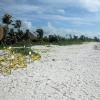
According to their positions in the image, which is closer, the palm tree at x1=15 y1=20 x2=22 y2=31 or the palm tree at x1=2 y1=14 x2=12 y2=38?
the palm tree at x1=2 y1=14 x2=12 y2=38

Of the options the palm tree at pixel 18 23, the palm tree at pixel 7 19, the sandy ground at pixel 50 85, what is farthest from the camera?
the palm tree at pixel 18 23

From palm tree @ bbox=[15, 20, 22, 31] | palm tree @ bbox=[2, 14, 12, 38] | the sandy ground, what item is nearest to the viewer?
the sandy ground

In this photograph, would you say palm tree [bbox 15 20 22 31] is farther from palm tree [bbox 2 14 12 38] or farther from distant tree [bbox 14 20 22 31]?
palm tree [bbox 2 14 12 38]

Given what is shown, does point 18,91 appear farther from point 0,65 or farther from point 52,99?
point 0,65

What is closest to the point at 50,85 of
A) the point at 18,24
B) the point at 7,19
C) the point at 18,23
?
the point at 7,19

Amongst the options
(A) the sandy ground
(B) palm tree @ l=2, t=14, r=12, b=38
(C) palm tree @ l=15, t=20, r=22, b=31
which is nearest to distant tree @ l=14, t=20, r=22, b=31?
(C) palm tree @ l=15, t=20, r=22, b=31

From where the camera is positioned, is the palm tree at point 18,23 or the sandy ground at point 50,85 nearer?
the sandy ground at point 50,85

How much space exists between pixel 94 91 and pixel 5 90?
129 inches

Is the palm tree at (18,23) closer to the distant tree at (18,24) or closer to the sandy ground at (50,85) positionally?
the distant tree at (18,24)

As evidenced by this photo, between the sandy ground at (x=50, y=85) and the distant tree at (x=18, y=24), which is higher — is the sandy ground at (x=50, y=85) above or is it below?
below

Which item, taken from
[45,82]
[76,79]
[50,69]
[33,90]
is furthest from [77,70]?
[33,90]

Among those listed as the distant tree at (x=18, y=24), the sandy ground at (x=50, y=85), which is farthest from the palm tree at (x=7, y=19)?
the sandy ground at (x=50, y=85)

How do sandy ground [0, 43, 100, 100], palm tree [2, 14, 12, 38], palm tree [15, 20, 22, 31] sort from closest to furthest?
sandy ground [0, 43, 100, 100]
palm tree [2, 14, 12, 38]
palm tree [15, 20, 22, 31]

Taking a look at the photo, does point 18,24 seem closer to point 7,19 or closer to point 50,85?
point 7,19
